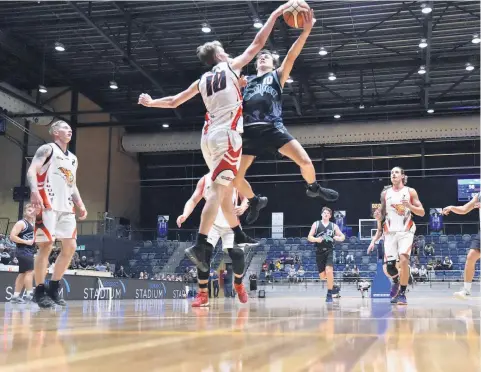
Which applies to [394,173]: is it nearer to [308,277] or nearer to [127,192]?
[308,277]

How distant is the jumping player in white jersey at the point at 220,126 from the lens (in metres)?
3.53

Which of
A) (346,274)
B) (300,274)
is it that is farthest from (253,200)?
(300,274)

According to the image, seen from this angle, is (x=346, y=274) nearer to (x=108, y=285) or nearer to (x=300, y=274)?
(x=300, y=274)

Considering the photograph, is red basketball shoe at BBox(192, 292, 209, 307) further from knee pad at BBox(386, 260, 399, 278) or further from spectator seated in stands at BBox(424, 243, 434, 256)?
spectator seated in stands at BBox(424, 243, 434, 256)

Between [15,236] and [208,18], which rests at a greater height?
[208,18]

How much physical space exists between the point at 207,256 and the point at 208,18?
12954 mm

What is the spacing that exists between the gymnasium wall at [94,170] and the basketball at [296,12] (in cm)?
1934

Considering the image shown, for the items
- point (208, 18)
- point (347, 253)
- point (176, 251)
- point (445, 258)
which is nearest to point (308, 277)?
point (347, 253)

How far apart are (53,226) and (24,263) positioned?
3901 millimetres

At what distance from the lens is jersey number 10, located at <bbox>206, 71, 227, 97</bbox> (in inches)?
144

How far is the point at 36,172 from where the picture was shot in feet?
14.6

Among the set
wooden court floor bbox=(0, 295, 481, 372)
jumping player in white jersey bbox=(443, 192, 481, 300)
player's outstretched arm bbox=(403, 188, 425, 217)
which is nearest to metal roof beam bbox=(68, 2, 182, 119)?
player's outstretched arm bbox=(403, 188, 425, 217)

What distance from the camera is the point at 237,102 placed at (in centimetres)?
367

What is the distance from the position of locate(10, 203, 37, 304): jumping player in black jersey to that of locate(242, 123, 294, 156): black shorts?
4.76 meters
